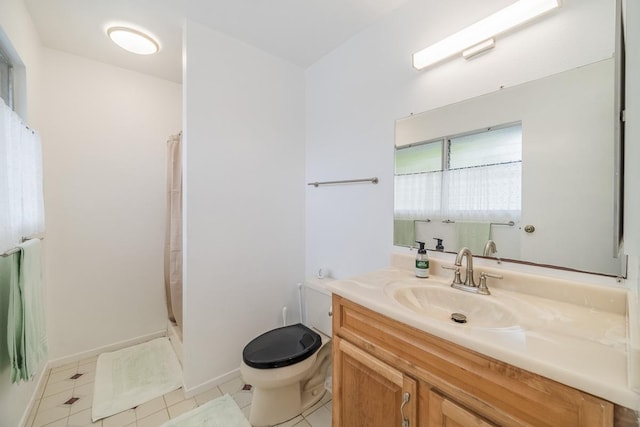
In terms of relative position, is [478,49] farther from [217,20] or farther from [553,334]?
[217,20]

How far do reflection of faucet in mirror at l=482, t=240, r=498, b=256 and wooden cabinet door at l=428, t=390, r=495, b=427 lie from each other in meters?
0.66

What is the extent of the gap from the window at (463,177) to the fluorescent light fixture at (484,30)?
1.32 ft

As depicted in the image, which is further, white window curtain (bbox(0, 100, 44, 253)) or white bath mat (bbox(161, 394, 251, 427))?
white bath mat (bbox(161, 394, 251, 427))

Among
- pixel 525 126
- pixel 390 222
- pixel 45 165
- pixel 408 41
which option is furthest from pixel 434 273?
pixel 45 165

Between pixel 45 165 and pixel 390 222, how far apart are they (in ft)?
8.28

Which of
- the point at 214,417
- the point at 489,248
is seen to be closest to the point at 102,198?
the point at 214,417

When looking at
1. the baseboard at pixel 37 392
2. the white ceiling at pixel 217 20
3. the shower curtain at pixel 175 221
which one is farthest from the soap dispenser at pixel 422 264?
the baseboard at pixel 37 392

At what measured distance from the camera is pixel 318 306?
5.68 feet

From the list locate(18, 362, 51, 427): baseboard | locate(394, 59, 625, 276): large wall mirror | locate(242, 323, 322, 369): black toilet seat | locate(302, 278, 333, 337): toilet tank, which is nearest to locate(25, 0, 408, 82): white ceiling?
locate(394, 59, 625, 276): large wall mirror

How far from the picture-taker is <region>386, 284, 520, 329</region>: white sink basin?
917 mm

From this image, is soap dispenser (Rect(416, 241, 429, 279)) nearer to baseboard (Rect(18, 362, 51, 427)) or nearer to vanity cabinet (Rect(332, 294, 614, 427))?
vanity cabinet (Rect(332, 294, 614, 427))

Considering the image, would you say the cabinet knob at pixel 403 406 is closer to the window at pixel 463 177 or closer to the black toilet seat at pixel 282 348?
the black toilet seat at pixel 282 348

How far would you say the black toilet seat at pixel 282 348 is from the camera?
4.40 ft

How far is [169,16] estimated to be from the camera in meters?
1.54
